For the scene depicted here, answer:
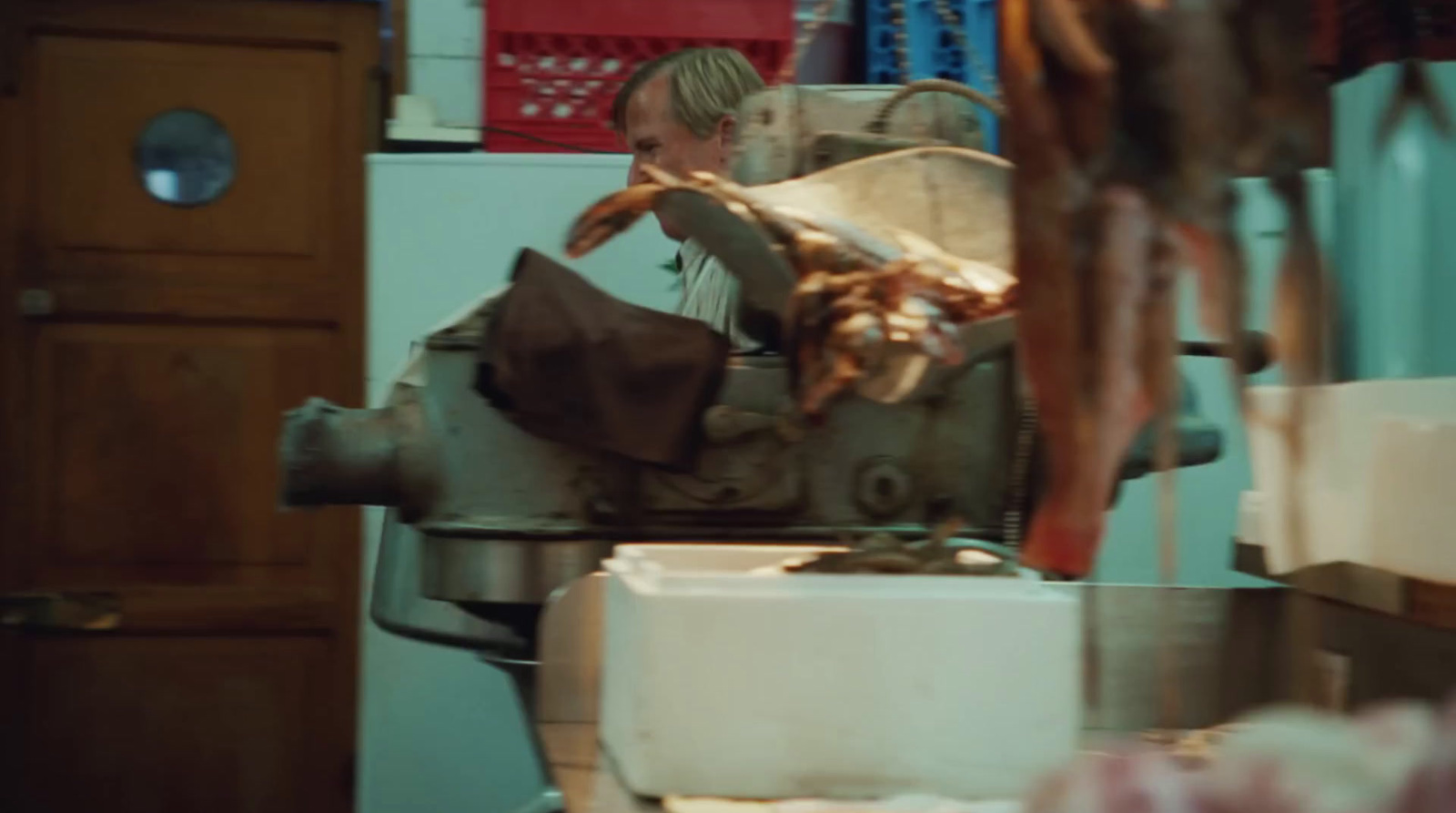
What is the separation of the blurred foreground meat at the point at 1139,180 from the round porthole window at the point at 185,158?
2696 mm

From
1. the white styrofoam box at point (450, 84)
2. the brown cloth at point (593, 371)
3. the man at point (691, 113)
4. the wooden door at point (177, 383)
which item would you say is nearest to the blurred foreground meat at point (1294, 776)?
the brown cloth at point (593, 371)

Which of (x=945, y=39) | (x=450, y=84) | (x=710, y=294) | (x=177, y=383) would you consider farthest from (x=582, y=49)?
(x=177, y=383)

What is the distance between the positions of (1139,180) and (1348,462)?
0.39 metres

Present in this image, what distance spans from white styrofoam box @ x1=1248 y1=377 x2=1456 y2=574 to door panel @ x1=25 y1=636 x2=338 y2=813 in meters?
2.37

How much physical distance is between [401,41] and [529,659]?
1.48 m

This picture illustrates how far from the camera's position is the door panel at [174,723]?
2.79m

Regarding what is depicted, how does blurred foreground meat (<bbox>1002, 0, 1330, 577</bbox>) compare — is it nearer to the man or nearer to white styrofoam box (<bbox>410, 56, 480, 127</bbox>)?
the man

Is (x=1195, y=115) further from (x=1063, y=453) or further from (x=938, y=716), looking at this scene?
(x=938, y=716)

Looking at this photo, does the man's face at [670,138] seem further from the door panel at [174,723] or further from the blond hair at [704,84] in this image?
the door panel at [174,723]

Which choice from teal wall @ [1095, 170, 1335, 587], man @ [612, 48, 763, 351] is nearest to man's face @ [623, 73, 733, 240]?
man @ [612, 48, 763, 351]

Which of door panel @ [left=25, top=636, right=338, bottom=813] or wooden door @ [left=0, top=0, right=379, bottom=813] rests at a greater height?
wooden door @ [left=0, top=0, right=379, bottom=813]

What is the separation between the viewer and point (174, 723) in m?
2.81

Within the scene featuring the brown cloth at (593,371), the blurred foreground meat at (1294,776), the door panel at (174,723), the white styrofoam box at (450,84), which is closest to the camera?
the blurred foreground meat at (1294,776)

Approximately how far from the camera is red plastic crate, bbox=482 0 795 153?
2312 mm
